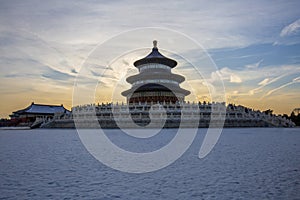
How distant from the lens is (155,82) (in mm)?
54156

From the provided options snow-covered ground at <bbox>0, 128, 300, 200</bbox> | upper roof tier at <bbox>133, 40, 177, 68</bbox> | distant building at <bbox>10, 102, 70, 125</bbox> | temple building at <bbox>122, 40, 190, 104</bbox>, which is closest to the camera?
snow-covered ground at <bbox>0, 128, 300, 200</bbox>

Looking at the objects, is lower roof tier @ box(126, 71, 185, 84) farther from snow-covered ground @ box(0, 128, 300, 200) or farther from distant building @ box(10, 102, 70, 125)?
snow-covered ground @ box(0, 128, 300, 200)

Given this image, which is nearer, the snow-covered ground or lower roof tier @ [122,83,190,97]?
the snow-covered ground

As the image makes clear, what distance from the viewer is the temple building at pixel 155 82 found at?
51.2 metres

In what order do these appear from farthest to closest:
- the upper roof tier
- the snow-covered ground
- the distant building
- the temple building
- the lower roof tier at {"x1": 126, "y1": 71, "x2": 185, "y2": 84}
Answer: the distant building
the upper roof tier
the lower roof tier at {"x1": 126, "y1": 71, "x2": 185, "y2": 84}
the temple building
the snow-covered ground

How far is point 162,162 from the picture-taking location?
36.7 ft

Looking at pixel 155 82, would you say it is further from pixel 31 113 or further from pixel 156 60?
pixel 31 113

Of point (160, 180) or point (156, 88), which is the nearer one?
point (160, 180)

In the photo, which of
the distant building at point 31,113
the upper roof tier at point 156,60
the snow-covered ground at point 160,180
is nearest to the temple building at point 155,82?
the upper roof tier at point 156,60

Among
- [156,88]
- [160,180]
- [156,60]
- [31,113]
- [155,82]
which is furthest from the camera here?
[31,113]

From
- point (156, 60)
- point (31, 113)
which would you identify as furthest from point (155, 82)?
point (31, 113)

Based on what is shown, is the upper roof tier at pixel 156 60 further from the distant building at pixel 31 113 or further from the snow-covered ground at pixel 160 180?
the snow-covered ground at pixel 160 180

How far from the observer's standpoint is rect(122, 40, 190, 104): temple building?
5122cm

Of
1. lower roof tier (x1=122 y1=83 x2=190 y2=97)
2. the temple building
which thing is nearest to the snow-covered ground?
the temple building
